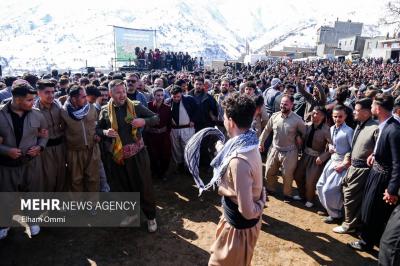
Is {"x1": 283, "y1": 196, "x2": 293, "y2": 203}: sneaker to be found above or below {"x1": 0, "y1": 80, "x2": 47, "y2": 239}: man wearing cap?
below

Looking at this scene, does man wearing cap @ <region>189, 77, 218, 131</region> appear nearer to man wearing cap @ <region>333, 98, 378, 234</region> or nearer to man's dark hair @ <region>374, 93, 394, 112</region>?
man wearing cap @ <region>333, 98, 378, 234</region>

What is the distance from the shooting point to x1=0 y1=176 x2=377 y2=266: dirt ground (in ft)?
12.8

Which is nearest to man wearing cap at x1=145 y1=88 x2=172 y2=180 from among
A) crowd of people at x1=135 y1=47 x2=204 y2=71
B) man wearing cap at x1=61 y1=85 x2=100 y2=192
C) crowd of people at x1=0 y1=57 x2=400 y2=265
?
crowd of people at x1=0 y1=57 x2=400 y2=265

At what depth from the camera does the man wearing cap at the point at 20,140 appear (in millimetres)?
3836

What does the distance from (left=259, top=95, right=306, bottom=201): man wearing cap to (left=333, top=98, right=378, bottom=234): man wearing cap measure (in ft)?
3.36

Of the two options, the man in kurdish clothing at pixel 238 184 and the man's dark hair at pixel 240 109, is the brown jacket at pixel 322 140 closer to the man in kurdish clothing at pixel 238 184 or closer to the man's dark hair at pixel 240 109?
the man in kurdish clothing at pixel 238 184

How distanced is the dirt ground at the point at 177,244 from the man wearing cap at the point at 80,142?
707mm

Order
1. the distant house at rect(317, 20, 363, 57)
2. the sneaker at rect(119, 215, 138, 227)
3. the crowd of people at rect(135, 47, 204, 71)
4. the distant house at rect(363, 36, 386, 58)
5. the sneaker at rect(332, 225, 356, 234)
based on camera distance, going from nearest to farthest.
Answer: the sneaker at rect(332, 225, 356, 234)
the sneaker at rect(119, 215, 138, 227)
the crowd of people at rect(135, 47, 204, 71)
the distant house at rect(363, 36, 386, 58)
the distant house at rect(317, 20, 363, 57)

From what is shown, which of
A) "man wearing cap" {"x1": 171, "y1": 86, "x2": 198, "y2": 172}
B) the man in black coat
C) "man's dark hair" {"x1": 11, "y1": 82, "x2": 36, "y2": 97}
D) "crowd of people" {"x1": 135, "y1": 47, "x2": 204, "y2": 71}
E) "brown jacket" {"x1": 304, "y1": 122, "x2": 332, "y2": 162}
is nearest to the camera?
the man in black coat

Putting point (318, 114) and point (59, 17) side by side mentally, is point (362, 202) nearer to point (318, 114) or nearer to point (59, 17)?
point (318, 114)

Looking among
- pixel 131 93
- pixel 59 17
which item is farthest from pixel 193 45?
pixel 131 93

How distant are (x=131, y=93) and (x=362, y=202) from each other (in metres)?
4.40

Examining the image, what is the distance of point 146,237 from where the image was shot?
4.39 m

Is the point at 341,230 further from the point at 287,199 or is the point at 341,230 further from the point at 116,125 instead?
the point at 116,125
